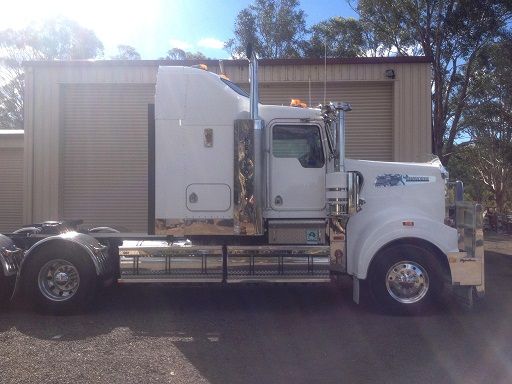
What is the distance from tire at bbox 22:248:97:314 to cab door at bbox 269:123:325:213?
2720mm

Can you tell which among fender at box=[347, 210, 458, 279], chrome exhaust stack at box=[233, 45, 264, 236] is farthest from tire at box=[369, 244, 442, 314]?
chrome exhaust stack at box=[233, 45, 264, 236]

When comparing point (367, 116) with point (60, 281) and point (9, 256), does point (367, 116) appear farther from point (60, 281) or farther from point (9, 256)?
point (9, 256)

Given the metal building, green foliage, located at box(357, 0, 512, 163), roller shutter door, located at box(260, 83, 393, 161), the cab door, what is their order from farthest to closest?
green foliage, located at box(357, 0, 512, 163) < roller shutter door, located at box(260, 83, 393, 161) < the metal building < the cab door

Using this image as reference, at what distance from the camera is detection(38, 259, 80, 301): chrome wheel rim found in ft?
28.1

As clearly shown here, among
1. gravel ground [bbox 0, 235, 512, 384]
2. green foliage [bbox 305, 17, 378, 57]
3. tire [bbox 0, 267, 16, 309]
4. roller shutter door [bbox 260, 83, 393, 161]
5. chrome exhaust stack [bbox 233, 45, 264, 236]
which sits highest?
green foliage [bbox 305, 17, 378, 57]

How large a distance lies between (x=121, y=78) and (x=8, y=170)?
5.80 meters

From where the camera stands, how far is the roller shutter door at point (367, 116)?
15.5 m

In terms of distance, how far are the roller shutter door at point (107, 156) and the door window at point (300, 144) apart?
744cm

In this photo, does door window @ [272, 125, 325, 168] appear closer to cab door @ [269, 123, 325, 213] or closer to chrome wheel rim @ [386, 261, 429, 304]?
cab door @ [269, 123, 325, 213]

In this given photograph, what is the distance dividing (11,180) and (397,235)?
45.6ft

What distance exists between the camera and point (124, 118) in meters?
15.7

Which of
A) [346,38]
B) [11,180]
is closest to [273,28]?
[346,38]

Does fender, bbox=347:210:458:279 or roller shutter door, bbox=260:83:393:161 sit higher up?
roller shutter door, bbox=260:83:393:161

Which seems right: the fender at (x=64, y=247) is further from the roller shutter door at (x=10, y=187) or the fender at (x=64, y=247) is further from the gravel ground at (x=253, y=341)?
the roller shutter door at (x=10, y=187)
